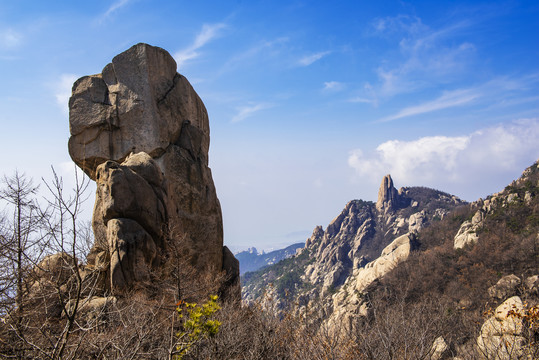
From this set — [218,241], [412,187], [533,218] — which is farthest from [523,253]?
[412,187]

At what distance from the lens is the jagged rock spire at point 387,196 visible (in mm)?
113375

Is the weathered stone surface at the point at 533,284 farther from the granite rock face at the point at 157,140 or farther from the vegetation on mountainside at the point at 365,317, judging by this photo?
the granite rock face at the point at 157,140

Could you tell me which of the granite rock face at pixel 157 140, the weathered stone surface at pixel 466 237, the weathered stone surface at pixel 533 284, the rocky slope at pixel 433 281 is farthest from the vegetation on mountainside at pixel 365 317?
the granite rock face at pixel 157 140

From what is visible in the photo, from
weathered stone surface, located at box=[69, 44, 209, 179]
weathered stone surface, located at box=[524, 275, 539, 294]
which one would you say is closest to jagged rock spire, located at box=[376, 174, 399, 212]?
weathered stone surface, located at box=[524, 275, 539, 294]

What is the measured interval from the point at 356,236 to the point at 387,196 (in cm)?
1875

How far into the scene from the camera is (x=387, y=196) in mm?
115125

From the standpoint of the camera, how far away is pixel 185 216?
70.2ft

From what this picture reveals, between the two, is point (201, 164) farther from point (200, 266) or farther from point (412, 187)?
point (412, 187)

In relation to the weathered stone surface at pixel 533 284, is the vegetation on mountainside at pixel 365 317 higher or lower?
higher

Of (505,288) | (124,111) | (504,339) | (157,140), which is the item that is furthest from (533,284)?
(124,111)

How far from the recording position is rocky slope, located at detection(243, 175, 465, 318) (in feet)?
303

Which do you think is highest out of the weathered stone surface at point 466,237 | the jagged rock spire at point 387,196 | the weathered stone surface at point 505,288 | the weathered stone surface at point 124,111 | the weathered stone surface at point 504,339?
the weathered stone surface at point 124,111

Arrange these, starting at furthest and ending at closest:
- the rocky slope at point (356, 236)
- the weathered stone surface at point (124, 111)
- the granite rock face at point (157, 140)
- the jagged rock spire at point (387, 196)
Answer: the jagged rock spire at point (387, 196), the rocky slope at point (356, 236), the weathered stone surface at point (124, 111), the granite rock face at point (157, 140)

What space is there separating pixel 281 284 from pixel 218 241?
81021 millimetres
